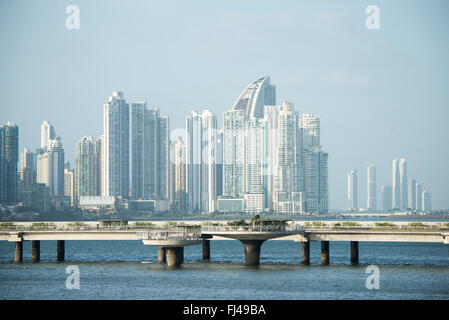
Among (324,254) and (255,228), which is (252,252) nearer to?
(255,228)

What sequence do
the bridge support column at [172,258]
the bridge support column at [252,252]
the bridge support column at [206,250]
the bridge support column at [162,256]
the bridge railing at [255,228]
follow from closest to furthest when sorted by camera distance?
the bridge support column at [172,258] → the bridge railing at [255,228] → the bridge support column at [252,252] → the bridge support column at [162,256] → the bridge support column at [206,250]

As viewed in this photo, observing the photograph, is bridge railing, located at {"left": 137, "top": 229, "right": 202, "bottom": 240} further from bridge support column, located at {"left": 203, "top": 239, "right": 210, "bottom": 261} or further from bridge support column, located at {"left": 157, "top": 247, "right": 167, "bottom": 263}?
bridge support column, located at {"left": 203, "top": 239, "right": 210, "bottom": 261}

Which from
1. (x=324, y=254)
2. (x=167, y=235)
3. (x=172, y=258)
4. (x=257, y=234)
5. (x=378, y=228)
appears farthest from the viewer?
(x=324, y=254)

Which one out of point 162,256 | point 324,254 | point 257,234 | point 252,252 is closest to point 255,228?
point 257,234

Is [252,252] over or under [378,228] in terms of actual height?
under

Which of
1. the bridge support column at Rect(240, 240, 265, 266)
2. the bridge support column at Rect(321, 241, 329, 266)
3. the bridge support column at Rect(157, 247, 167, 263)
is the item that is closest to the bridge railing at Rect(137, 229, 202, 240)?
the bridge support column at Rect(157, 247, 167, 263)

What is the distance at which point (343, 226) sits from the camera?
103 m

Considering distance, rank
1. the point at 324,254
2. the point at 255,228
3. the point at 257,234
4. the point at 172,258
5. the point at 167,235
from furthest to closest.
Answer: the point at 324,254 < the point at 167,235 < the point at 172,258 < the point at 255,228 < the point at 257,234

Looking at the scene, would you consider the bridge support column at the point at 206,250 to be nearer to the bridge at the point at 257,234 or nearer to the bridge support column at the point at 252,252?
the bridge at the point at 257,234

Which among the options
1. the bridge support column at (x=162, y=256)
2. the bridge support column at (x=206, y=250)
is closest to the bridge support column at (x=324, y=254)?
the bridge support column at (x=206, y=250)

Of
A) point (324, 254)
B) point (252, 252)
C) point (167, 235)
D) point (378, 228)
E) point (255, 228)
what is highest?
point (255, 228)

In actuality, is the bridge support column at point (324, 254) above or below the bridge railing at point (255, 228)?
below

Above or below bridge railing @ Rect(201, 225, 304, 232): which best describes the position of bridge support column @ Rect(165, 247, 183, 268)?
below
